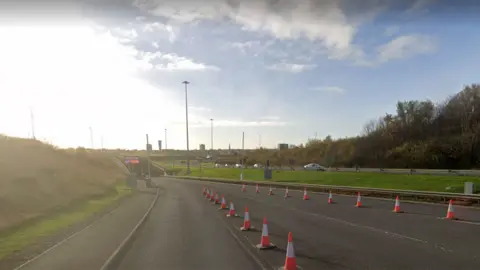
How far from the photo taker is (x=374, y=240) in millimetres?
12281

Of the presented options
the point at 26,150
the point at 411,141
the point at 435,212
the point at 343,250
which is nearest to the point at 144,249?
the point at 343,250

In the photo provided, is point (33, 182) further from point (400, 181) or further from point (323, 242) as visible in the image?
point (400, 181)

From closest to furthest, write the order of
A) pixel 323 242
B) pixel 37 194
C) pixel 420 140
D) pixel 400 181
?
pixel 323 242 < pixel 37 194 < pixel 400 181 < pixel 420 140

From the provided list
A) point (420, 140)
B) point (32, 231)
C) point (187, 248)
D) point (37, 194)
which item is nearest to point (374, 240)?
point (187, 248)

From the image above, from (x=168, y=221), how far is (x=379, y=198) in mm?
14494

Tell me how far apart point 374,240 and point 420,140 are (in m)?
61.2

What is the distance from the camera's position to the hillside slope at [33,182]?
21.9 m

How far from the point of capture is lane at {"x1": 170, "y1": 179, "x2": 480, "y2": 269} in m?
9.36

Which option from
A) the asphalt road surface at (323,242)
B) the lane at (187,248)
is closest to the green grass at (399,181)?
the asphalt road surface at (323,242)

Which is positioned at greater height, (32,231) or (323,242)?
(323,242)

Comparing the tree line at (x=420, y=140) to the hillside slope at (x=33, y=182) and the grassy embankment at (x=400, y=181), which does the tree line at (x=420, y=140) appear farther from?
the hillside slope at (x=33, y=182)

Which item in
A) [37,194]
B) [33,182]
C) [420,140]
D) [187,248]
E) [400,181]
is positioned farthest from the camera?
[420,140]

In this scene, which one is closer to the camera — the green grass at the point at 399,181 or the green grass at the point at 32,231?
the green grass at the point at 32,231

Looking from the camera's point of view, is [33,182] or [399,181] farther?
[399,181]
